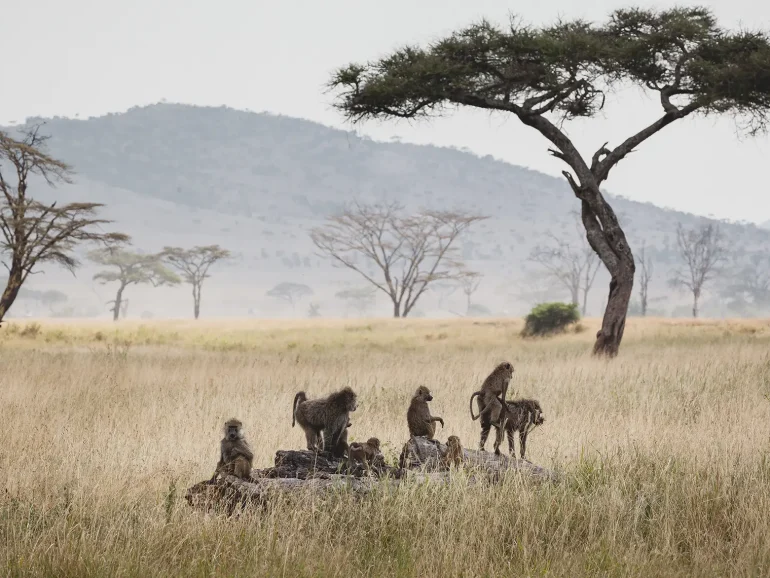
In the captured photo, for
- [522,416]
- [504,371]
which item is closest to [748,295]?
[522,416]

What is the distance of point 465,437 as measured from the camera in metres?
9.02

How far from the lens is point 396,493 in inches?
223

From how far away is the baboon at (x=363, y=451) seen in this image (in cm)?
591

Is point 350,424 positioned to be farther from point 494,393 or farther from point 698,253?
point 698,253

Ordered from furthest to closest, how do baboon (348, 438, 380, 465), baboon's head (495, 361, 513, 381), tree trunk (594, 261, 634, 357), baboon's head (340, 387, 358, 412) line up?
tree trunk (594, 261, 634, 357)
baboon's head (495, 361, 513, 381)
baboon's head (340, 387, 358, 412)
baboon (348, 438, 380, 465)

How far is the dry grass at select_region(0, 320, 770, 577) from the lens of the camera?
4895 mm

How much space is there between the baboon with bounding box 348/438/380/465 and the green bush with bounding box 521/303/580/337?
89.5ft

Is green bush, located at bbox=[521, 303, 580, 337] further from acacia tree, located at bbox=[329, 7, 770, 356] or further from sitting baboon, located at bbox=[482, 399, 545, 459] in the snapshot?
sitting baboon, located at bbox=[482, 399, 545, 459]

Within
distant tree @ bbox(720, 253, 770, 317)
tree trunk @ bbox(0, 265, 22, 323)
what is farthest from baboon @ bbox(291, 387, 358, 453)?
distant tree @ bbox(720, 253, 770, 317)

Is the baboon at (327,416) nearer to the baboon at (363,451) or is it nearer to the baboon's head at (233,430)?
the baboon at (363,451)

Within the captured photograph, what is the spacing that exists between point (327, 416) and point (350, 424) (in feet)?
0.67

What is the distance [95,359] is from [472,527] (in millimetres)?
13840

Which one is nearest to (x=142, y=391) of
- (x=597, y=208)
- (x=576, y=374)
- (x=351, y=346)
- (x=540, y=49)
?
(x=576, y=374)

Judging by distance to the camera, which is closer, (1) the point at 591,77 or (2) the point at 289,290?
(1) the point at 591,77
